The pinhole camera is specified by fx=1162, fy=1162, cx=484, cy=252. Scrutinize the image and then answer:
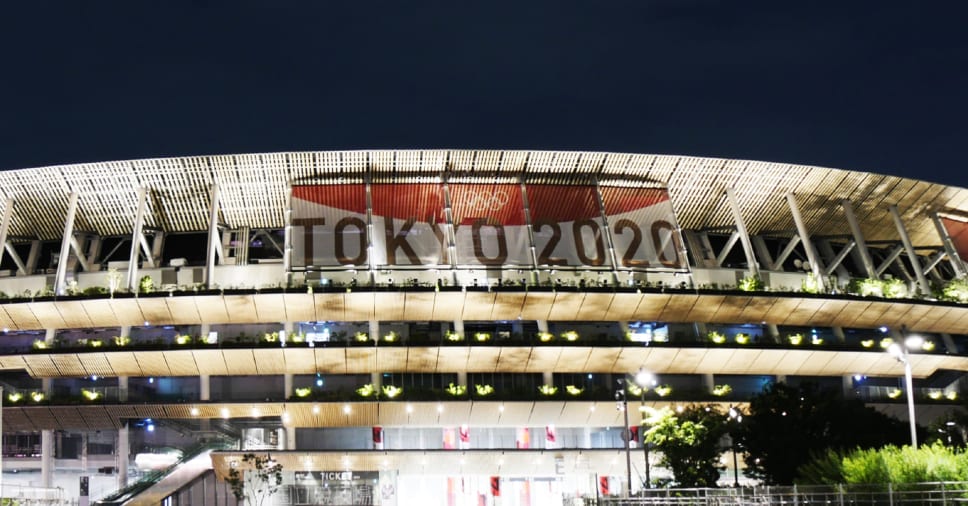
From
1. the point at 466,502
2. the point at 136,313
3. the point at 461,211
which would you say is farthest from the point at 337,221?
the point at 466,502

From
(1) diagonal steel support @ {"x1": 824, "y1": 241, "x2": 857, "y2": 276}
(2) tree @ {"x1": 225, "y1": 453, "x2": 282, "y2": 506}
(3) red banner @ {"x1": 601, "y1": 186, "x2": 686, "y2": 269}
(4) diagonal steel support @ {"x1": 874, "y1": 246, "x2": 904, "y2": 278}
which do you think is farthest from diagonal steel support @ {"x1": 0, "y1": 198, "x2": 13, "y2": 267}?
(4) diagonal steel support @ {"x1": 874, "y1": 246, "x2": 904, "y2": 278}

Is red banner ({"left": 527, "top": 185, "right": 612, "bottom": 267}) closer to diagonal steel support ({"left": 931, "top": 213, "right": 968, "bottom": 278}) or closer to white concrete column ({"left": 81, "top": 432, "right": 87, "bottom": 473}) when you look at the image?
diagonal steel support ({"left": 931, "top": 213, "right": 968, "bottom": 278})

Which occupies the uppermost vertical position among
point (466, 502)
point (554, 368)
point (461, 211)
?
point (461, 211)

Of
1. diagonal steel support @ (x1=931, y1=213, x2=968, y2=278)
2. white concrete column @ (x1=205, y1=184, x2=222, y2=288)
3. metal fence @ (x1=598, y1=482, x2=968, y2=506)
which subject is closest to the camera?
metal fence @ (x1=598, y1=482, x2=968, y2=506)

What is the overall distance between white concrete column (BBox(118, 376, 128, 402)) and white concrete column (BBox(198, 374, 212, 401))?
420 cm

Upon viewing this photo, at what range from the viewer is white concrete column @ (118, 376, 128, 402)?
221ft

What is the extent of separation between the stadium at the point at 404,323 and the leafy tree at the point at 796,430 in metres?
12.5

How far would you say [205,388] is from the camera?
6775 cm

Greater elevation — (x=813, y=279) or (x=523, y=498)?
(x=813, y=279)

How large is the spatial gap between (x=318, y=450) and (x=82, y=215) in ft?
67.3

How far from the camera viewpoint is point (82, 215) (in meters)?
70.8

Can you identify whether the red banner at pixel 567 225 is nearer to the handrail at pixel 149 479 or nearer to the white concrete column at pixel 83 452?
the handrail at pixel 149 479

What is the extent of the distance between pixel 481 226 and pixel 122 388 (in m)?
23.0

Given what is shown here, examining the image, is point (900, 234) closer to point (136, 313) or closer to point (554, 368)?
point (554, 368)
